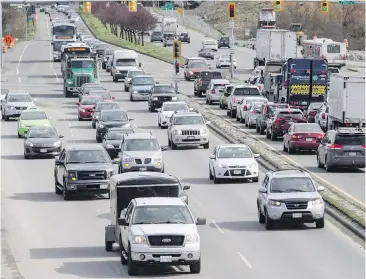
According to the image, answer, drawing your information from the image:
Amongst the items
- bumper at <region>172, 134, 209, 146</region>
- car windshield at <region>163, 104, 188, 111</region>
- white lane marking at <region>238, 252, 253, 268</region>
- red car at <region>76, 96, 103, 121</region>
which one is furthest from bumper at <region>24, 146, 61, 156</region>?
white lane marking at <region>238, 252, 253, 268</region>

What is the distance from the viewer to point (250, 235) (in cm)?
3197

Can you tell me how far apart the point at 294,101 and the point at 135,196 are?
4103cm

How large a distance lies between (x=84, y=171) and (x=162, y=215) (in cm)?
1256

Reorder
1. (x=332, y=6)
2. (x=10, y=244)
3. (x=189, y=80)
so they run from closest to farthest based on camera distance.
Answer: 1. (x=10, y=244)
2. (x=189, y=80)
3. (x=332, y=6)

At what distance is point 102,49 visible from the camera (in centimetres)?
12262

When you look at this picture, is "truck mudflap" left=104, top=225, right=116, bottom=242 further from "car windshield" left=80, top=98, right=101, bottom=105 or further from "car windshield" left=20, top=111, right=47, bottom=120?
"car windshield" left=80, top=98, right=101, bottom=105

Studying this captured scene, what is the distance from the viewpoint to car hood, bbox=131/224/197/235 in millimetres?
25609

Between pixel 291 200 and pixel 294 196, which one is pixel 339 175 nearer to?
pixel 294 196

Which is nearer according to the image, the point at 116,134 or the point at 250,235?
the point at 250,235

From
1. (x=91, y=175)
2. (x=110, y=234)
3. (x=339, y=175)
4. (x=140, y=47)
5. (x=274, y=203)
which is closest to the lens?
(x=110, y=234)

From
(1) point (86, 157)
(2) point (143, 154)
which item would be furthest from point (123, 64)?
(1) point (86, 157)

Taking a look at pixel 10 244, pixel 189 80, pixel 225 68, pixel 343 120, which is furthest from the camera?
pixel 225 68

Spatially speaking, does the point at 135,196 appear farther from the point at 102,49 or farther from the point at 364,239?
the point at 102,49

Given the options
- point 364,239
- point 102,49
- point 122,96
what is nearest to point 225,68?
point 102,49
